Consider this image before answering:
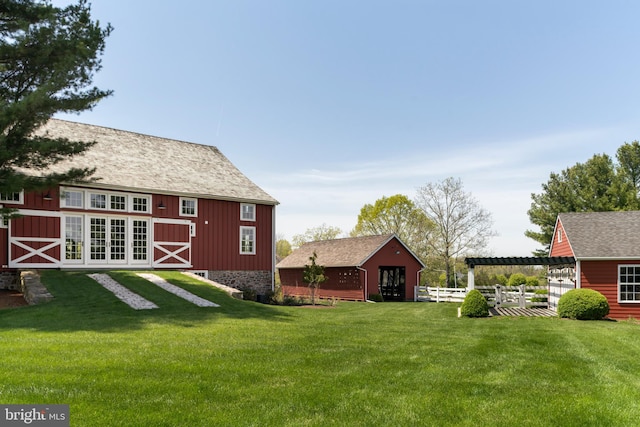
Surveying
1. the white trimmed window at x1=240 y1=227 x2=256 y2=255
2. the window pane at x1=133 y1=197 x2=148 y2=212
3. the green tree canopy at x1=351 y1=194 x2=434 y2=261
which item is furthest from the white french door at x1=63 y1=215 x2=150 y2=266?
the green tree canopy at x1=351 y1=194 x2=434 y2=261

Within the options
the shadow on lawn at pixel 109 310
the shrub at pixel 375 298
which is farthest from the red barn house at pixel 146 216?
the shrub at pixel 375 298

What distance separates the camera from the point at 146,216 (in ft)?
67.3

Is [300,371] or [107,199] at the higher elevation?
[107,199]

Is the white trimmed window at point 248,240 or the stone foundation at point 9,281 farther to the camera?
the white trimmed window at point 248,240

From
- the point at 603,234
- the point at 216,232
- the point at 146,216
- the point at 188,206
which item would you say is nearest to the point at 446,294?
the point at 603,234

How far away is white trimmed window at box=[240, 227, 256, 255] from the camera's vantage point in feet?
76.3

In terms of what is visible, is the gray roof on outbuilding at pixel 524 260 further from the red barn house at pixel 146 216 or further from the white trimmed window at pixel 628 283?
the red barn house at pixel 146 216

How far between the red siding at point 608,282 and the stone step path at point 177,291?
15.6 m

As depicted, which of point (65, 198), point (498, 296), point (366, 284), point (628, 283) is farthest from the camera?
point (366, 284)

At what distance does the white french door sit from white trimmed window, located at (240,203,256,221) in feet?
15.5

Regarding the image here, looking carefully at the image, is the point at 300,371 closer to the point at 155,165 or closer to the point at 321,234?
the point at 155,165

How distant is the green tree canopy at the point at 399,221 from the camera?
4569cm

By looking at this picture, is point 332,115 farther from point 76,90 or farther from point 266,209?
point 76,90

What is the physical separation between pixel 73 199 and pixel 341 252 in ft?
57.9
